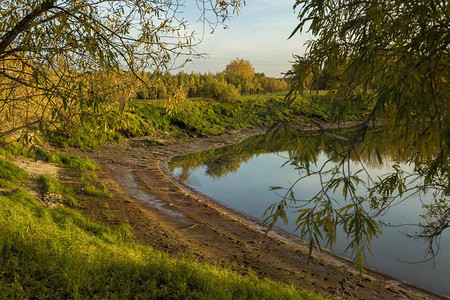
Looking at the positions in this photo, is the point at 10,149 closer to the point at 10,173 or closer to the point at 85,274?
the point at 10,173

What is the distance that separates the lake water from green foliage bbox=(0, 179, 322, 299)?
1.52m

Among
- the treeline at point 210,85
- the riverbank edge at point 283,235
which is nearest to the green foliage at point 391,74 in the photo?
the riverbank edge at point 283,235

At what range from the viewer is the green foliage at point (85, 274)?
307 centimetres

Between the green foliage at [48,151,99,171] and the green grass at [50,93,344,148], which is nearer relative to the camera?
the green foliage at [48,151,99,171]

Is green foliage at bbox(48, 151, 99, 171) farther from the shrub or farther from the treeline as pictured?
the shrub

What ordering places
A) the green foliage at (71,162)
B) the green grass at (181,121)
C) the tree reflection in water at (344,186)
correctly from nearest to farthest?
the tree reflection in water at (344,186) < the green foliage at (71,162) < the green grass at (181,121)

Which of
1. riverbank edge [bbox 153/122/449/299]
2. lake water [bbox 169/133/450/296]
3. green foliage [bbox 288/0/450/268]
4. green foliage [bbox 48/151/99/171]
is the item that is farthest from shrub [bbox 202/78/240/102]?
green foliage [bbox 288/0/450/268]

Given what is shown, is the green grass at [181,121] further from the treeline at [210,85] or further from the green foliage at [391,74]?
the green foliage at [391,74]

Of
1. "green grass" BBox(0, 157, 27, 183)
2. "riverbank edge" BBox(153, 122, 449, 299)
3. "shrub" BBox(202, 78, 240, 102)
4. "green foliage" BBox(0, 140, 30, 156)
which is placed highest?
"shrub" BBox(202, 78, 240, 102)

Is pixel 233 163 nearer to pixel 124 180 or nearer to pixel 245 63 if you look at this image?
pixel 124 180

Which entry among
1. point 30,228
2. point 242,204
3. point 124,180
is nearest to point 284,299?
point 30,228

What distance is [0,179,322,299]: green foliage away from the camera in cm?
307

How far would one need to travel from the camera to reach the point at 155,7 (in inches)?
165

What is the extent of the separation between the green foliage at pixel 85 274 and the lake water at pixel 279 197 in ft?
4.99
